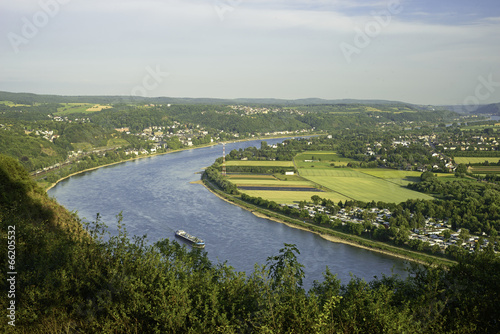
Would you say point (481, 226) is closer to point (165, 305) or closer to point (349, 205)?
point (349, 205)

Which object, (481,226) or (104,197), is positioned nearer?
(481,226)

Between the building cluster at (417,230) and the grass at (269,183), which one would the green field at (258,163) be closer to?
the grass at (269,183)

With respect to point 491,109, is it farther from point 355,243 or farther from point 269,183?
point 355,243

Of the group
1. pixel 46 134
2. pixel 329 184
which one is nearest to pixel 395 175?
pixel 329 184

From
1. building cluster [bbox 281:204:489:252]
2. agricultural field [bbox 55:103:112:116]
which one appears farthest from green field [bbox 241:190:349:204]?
agricultural field [bbox 55:103:112:116]

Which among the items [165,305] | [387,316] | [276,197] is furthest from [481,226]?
[165,305]

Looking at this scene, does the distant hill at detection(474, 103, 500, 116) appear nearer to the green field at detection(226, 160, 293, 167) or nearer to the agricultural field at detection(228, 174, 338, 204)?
the green field at detection(226, 160, 293, 167)
